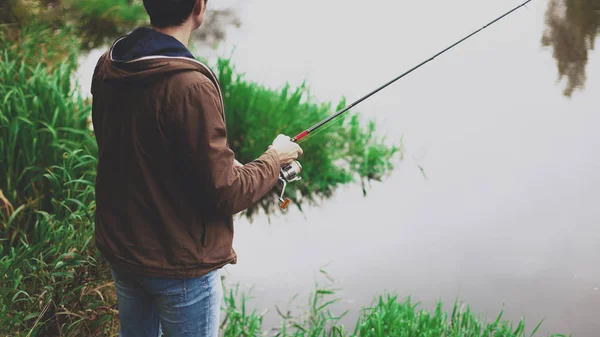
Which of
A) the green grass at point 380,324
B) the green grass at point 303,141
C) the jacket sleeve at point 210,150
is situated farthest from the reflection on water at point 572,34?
the jacket sleeve at point 210,150

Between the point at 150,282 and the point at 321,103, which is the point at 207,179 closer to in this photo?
the point at 150,282

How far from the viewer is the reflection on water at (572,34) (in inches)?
206

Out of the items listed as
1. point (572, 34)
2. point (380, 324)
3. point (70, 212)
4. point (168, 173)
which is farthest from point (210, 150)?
point (572, 34)

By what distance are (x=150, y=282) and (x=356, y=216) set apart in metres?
2.41

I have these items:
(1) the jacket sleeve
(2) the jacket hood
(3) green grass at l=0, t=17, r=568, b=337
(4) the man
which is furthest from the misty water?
(2) the jacket hood

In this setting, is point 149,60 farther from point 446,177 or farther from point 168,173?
point 446,177

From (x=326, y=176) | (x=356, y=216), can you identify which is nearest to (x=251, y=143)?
(x=326, y=176)

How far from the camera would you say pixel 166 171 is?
1.44m

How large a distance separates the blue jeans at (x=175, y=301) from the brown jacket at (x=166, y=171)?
1.5 inches

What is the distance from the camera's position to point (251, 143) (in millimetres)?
3986

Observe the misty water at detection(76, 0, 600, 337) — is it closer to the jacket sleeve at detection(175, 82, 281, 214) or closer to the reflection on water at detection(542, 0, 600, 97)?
the reflection on water at detection(542, 0, 600, 97)

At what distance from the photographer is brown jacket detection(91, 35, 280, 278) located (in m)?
1.37

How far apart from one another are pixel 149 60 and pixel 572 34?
5139 mm

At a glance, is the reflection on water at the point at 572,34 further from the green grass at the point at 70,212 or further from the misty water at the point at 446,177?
the green grass at the point at 70,212
